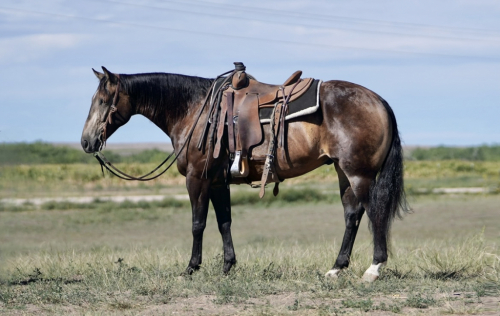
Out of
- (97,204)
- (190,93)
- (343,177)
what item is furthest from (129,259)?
(97,204)

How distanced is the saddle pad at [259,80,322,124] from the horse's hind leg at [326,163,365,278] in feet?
2.60

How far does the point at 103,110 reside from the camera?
28.4ft

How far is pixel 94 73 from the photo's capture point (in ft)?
28.8

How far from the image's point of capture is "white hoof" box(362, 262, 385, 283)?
25.1 feet

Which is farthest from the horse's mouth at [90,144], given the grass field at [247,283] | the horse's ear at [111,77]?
the grass field at [247,283]

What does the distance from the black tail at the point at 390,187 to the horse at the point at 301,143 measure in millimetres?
11

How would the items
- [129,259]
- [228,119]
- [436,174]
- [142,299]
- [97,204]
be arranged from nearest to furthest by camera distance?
[142,299] < [228,119] < [129,259] < [97,204] < [436,174]

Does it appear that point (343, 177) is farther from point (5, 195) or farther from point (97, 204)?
point (97, 204)

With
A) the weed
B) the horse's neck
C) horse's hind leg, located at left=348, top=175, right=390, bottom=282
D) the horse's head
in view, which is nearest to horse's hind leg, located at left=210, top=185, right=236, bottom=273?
the horse's neck

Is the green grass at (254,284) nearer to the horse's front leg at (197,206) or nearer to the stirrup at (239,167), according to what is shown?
the horse's front leg at (197,206)

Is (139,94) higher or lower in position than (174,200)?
higher

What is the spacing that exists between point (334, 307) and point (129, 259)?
4142 millimetres

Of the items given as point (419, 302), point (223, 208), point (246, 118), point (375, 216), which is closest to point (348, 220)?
point (375, 216)

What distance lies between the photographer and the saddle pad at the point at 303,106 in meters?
7.96
